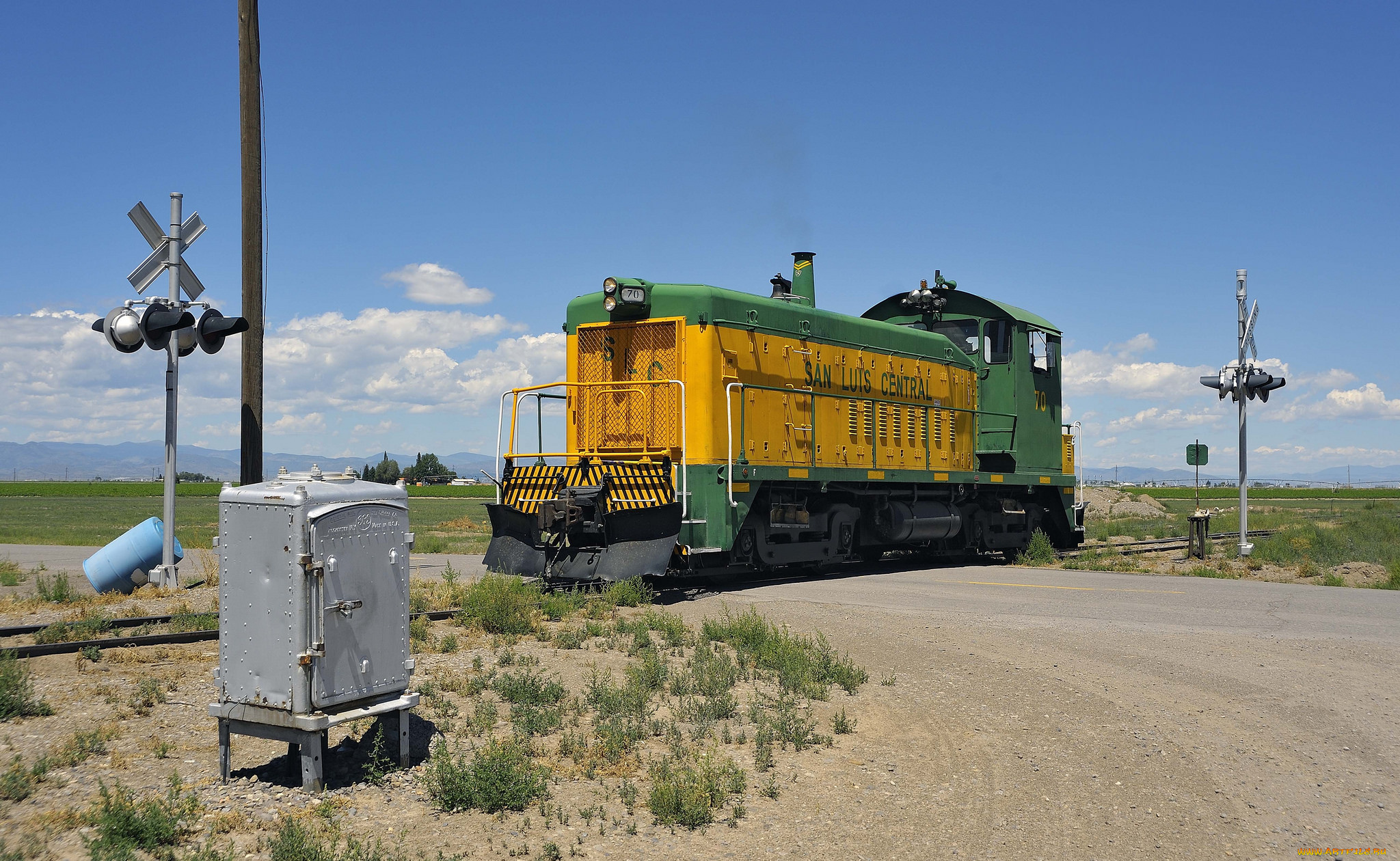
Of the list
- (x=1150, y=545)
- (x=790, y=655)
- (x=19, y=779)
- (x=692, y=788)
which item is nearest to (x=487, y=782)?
(x=692, y=788)

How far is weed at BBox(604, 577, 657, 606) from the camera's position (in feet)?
39.8

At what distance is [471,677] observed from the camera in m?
8.21

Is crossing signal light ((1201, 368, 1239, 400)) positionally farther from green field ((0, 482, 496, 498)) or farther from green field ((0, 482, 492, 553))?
green field ((0, 482, 496, 498))

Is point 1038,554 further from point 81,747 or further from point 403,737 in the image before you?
point 81,747

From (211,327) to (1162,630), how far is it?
12122 millimetres

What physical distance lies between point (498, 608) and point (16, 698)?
449 centimetres

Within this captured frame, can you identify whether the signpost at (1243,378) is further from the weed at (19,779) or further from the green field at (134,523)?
the weed at (19,779)

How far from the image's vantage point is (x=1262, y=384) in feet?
72.3

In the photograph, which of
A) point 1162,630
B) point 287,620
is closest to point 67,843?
point 287,620

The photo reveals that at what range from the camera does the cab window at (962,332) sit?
1970cm

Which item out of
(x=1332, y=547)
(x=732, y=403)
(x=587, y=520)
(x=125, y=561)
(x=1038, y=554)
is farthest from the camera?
(x=1332, y=547)

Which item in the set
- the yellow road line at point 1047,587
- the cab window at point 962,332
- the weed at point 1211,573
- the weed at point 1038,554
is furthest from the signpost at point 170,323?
the weed at point 1211,573

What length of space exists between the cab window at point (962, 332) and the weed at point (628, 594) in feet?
31.9

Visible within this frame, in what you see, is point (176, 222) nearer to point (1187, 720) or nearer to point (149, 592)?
point (149, 592)
